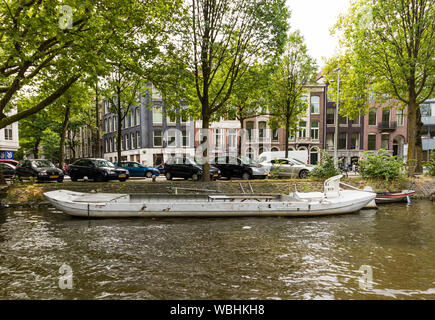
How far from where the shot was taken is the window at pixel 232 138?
40594 mm

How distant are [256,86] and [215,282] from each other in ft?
42.6

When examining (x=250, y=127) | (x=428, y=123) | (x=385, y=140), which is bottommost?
(x=385, y=140)

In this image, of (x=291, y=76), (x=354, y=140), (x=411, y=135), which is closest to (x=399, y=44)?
(x=411, y=135)

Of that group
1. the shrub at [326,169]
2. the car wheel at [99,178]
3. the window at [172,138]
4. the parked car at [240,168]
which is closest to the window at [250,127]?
the window at [172,138]

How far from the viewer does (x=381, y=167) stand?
1548 centimetres

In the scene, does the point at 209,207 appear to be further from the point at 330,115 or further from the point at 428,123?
the point at 428,123

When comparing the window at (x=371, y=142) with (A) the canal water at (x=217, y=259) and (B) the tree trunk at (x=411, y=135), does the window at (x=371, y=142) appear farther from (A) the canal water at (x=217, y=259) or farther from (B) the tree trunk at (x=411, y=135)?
(A) the canal water at (x=217, y=259)

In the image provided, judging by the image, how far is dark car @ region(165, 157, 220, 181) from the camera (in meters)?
19.0

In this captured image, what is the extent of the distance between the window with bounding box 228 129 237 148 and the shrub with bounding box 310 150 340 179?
82.9ft

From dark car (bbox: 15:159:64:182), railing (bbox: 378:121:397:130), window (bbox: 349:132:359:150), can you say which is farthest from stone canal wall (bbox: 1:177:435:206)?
railing (bbox: 378:121:397:130)

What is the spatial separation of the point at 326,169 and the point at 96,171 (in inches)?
571

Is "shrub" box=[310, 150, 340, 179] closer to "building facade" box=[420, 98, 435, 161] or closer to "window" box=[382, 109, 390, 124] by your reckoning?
"window" box=[382, 109, 390, 124]

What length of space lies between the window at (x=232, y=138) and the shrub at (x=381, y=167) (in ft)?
83.4
